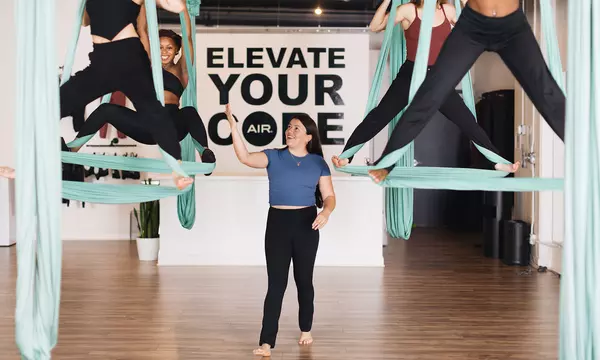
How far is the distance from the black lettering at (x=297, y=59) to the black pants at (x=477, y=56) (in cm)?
599

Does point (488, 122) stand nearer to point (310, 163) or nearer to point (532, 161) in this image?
A: point (532, 161)

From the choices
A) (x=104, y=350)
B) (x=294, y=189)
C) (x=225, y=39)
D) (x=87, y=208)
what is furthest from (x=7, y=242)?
(x=294, y=189)

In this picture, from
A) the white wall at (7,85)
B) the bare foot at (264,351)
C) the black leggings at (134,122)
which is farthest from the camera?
the white wall at (7,85)

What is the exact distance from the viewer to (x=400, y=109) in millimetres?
4109

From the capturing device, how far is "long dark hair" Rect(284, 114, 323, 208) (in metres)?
4.45

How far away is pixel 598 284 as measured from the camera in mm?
2865

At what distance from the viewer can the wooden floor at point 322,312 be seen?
439 cm

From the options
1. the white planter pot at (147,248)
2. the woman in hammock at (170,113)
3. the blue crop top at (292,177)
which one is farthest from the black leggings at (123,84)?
the white planter pot at (147,248)

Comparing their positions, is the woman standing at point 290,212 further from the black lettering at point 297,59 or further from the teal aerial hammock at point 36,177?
the black lettering at point 297,59

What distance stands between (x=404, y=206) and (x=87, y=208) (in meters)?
6.15

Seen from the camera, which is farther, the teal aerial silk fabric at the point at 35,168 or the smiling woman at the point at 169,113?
the smiling woman at the point at 169,113

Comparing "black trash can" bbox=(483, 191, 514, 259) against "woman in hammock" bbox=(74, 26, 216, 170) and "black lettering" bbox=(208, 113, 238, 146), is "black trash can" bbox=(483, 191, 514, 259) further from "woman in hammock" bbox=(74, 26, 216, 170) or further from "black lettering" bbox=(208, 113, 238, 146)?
"woman in hammock" bbox=(74, 26, 216, 170)

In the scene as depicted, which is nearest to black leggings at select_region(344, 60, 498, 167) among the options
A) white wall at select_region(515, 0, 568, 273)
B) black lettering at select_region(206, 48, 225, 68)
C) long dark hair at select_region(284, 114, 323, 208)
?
long dark hair at select_region(284, 114, 323, 208)

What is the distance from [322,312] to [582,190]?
9.48ft
